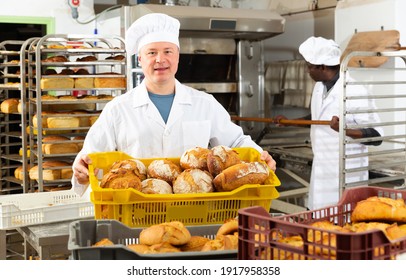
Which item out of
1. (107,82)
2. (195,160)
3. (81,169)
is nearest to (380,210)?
(195,160)

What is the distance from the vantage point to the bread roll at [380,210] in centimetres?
138

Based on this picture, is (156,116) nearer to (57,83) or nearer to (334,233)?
(334,233)

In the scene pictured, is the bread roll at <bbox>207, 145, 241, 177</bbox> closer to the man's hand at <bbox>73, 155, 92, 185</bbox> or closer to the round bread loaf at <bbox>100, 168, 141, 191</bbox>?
the round bread loaf at <bbox>100, 168, 141, 191</bbox>

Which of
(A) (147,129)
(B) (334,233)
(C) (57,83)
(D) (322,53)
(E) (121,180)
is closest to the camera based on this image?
(B) (334,233)

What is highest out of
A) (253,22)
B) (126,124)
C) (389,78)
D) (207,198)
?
(253,22)

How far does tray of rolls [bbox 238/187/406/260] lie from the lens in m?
1.04

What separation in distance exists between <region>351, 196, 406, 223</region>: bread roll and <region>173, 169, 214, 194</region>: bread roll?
1.60ft

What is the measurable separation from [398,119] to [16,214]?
8.96ft

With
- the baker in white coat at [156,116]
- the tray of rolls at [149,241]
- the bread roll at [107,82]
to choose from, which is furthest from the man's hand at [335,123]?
the tray of rolls at [149,241]

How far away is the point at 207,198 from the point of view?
172cm

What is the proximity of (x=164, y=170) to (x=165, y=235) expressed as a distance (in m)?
0.48

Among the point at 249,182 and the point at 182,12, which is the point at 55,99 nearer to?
the point at 182,12

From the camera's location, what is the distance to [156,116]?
2500mm

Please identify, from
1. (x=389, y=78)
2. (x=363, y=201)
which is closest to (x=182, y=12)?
(x=389, y=78)
